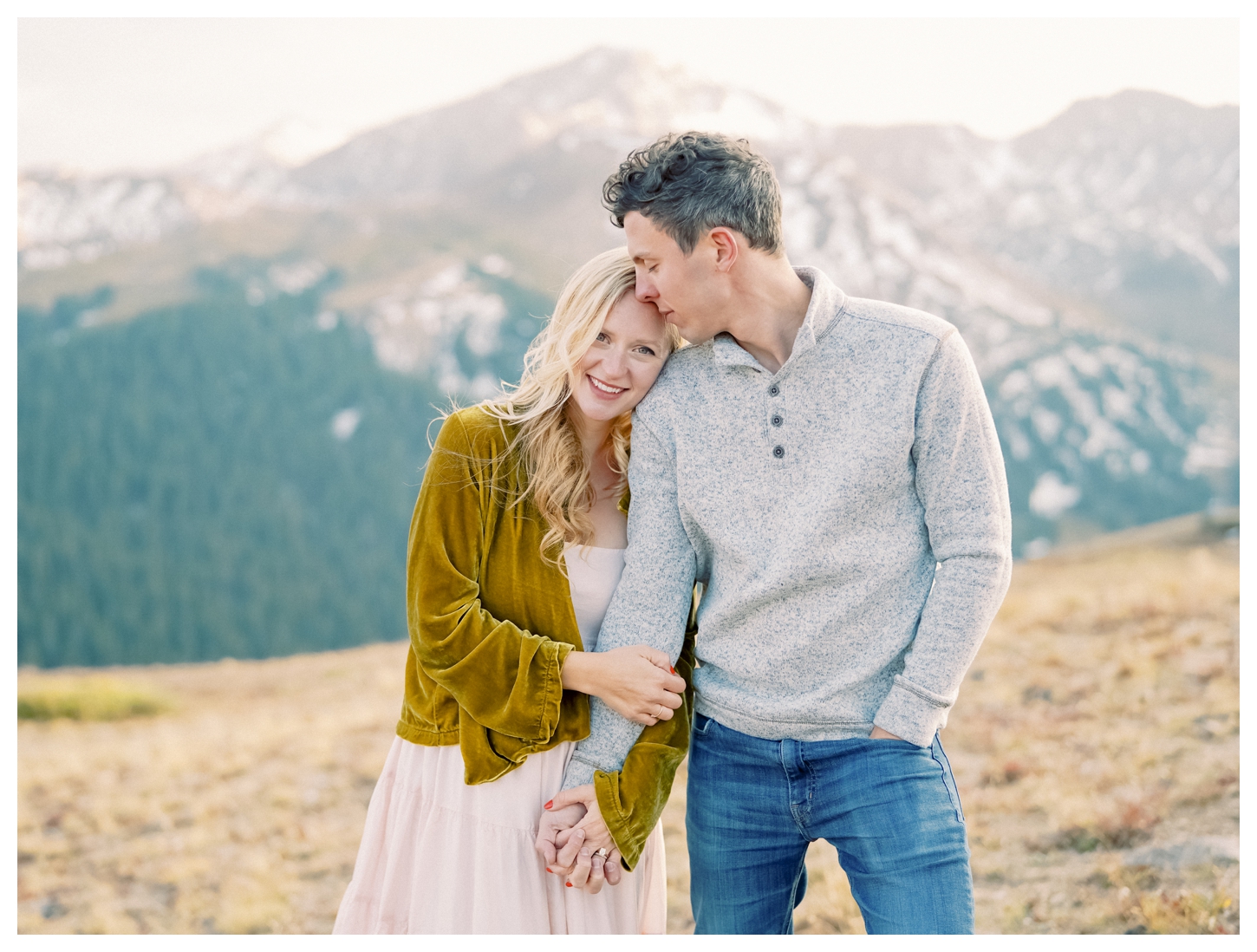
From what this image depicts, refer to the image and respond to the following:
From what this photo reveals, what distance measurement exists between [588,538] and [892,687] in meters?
0.69

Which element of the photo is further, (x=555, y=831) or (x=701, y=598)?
(x=701, y=598)

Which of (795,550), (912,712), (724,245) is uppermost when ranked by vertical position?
(724,245)

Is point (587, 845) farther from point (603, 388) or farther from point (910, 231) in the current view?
point (910, 231)

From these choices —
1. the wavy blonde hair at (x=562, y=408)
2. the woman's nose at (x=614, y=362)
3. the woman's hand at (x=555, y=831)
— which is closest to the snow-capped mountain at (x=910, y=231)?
the wavy blonde hair at (x=562, y=408)

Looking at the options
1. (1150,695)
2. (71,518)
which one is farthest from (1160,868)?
(71,518)

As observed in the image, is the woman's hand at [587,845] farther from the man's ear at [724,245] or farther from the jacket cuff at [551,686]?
the man's ear at [724,245]

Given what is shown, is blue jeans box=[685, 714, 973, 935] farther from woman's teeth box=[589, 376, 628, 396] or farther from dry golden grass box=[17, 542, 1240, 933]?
dry golden grass box=[17, 542, 1240, 933]

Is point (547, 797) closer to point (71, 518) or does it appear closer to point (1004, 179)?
point (71, 518)

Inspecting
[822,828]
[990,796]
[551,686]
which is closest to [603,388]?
[551,686]

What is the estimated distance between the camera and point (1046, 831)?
13.8 ft

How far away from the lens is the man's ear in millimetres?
1825

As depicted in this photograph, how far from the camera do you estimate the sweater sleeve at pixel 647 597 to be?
1.91 m

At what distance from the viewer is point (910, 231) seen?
261 feet

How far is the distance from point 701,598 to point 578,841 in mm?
557
